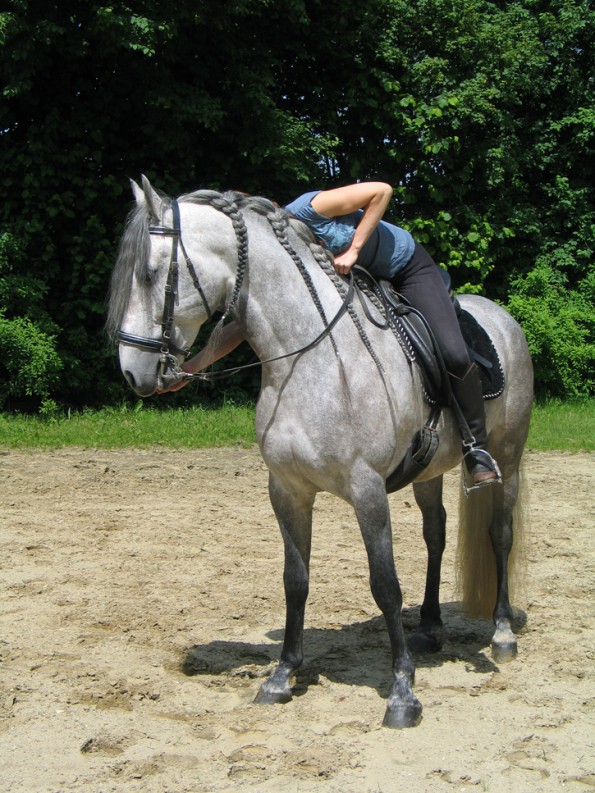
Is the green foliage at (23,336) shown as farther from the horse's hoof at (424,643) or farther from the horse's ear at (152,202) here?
the horse's ear at (152,202)

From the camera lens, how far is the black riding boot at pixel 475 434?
404cm

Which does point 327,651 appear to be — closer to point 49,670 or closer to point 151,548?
point 49,670

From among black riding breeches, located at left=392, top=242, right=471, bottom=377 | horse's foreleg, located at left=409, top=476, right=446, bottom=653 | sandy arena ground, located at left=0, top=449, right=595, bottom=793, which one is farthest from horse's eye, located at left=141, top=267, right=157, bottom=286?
horse's foreleg, located at left=409, top=476, right=446, bottom=653

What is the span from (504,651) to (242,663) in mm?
1315

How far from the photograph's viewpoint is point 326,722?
361 centimetres

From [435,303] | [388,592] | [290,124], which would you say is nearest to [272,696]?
[388,592]

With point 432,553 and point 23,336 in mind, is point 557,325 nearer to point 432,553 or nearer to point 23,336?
point 23,336

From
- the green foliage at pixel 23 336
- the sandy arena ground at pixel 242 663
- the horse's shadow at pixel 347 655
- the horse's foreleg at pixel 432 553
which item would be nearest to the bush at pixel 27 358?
the green foliage at pixel 23 336

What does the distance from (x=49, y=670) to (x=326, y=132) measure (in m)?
10.2

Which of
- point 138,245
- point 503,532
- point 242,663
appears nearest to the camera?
point 138,245

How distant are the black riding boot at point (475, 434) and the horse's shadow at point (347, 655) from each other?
0.98 m

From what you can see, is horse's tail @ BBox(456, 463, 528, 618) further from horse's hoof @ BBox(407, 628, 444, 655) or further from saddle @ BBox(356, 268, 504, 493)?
saddle @ BBox(356, 268, 504, 493)

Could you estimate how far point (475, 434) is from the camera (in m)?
4.12

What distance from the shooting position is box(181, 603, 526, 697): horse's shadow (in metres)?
4.14
